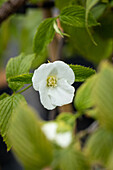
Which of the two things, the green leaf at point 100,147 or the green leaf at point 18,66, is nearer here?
the green leaf at point 100,147

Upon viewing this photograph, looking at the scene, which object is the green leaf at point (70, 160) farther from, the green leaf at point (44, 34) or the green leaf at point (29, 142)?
the green leaf at point (44, 34)

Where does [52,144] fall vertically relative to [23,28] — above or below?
above

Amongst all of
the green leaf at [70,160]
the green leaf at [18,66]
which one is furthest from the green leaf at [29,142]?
the green leaf at [18,66]

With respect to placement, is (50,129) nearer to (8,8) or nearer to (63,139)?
(63,139)

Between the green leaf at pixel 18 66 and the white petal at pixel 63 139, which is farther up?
the white petal at pixel 63 139

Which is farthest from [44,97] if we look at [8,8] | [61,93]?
[8,8]

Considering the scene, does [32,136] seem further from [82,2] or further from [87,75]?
[82,2]

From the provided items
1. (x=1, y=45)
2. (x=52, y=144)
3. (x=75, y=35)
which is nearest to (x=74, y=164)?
(x=52, y=144)

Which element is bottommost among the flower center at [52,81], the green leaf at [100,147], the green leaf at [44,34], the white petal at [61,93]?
the white petal at [61,93]
